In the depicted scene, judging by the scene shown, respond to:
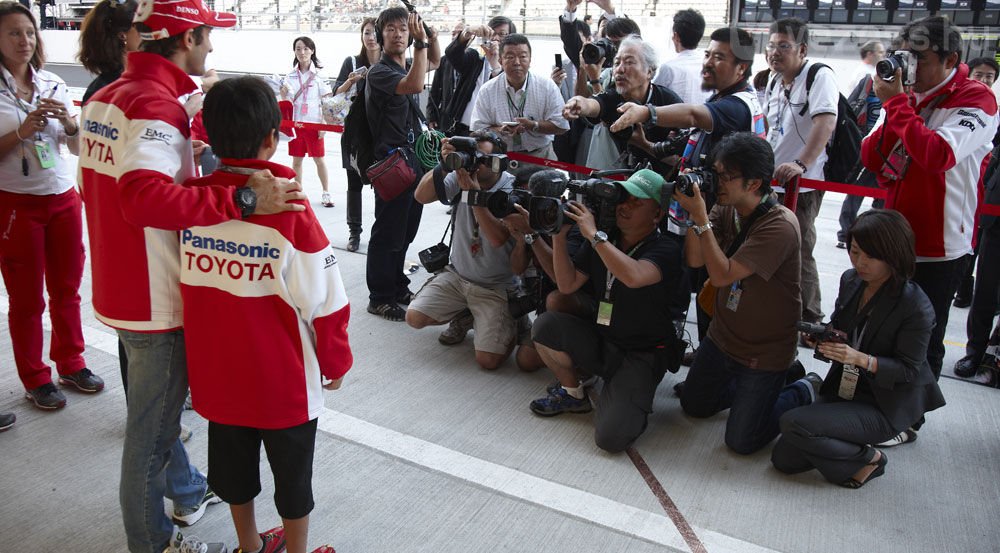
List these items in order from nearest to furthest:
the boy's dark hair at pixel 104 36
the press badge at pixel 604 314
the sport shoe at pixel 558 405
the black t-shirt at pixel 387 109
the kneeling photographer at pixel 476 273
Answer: the boy's dark hair at pixel 104 36, the press badge at pixel 604 314, the sport shoe at pixel 558 405, the kneeling photographer at pixel 476 273, the black t-shirt at pixel 387 109

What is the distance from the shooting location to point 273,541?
2.29 metres

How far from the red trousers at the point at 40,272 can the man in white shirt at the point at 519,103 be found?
2.30m

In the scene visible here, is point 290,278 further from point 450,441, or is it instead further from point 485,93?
point 485,93

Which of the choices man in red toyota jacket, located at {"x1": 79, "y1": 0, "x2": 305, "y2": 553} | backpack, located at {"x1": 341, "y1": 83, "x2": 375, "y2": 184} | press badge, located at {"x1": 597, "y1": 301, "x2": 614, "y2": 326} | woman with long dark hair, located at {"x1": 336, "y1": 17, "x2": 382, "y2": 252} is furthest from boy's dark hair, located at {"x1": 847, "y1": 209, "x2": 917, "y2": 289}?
woman with long dark hair, located at {"x1": 336, "y1": 17, "x2": 382, "y2": 252}

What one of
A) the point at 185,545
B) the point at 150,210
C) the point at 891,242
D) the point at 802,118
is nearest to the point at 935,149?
the point at 891,242

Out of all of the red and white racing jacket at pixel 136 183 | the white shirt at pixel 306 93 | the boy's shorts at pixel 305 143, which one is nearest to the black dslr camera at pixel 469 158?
the red and white racing jacket at pixel 136 183

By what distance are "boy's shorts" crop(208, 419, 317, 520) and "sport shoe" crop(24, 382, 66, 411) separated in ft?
4.97

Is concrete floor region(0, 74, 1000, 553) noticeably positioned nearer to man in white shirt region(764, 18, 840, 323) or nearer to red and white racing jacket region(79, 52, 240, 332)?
red and white racing jacket region(79, 52, 240, 332)

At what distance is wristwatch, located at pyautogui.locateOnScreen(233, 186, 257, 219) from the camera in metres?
1.79

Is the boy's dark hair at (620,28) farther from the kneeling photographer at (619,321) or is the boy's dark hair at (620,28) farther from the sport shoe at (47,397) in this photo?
the sport shoe at (47,397)

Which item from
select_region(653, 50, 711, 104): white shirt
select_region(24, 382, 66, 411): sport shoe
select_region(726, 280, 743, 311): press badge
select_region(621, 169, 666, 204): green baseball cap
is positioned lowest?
select_region(24, 382, 66, 411): sport shoe

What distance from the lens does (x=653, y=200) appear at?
9.84 feet

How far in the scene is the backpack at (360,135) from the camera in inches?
172

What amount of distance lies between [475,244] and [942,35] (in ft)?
7.50
